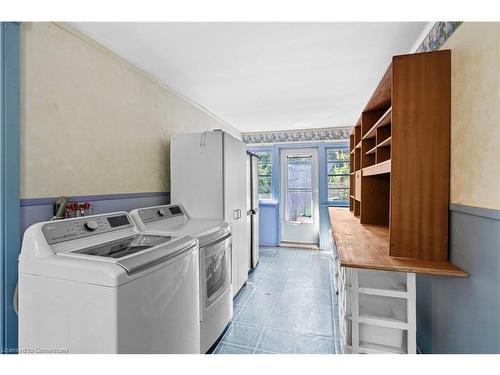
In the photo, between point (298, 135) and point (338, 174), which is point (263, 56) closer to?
point (298, 135)

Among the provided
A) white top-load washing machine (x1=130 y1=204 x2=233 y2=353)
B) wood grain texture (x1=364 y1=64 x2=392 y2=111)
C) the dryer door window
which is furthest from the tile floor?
wood grain texture (x1=364 y1=64 x2=392 y2=111)

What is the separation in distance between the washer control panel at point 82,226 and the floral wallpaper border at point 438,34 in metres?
2.31

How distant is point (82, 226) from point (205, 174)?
45.9 inches

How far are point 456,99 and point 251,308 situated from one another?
2.44m

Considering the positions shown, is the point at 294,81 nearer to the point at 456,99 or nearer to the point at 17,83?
the point at 456,99

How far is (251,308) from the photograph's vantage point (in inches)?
103

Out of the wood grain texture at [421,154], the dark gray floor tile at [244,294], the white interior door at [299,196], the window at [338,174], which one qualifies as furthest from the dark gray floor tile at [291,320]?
the window at [338,174]

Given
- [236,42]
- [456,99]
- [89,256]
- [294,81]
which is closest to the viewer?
[89,256]

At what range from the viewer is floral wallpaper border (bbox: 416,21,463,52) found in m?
1.34

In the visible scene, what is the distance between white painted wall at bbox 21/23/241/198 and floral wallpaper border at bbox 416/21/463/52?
7.49 ft

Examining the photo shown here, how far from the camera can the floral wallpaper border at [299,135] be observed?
4.62 meters

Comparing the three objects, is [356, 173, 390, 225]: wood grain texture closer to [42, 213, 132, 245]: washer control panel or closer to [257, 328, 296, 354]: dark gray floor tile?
[257, 328, 296, 354]: dark gray floor tile

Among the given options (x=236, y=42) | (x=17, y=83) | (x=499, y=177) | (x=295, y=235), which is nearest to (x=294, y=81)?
(x=236, y=42)

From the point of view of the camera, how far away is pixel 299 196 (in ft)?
16.7
